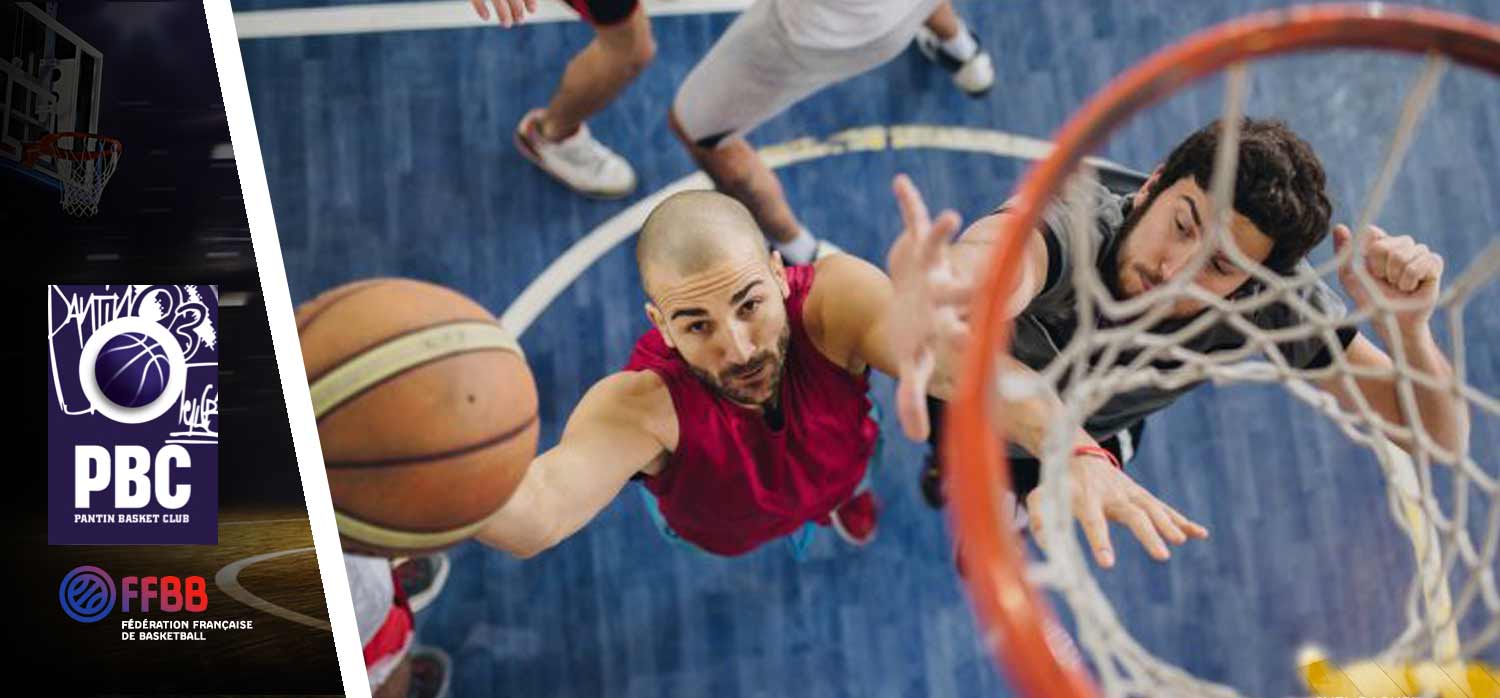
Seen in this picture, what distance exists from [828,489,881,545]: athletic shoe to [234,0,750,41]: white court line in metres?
0.91

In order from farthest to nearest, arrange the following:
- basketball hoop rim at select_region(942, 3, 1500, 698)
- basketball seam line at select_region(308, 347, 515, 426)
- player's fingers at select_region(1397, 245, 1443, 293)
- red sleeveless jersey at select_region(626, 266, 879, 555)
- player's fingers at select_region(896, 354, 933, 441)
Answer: red sleeveless jersey at select_region(626, 266, 879, 555)
player's fingers at select_region(1397, 245, 1443, 293)
basketball seam line at select_region(308, 347, 515, 426)
player's fingers at select_region(896, 354, 933, 441)
basketball hoop rim at select_region(942, 3, 1500, 698)

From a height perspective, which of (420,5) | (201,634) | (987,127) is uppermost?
(420,5)

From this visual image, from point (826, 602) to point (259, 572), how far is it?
3.24ft

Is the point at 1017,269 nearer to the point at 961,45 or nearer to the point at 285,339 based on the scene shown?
the point at 961,45

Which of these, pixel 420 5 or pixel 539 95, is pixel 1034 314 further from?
pixel 420 5

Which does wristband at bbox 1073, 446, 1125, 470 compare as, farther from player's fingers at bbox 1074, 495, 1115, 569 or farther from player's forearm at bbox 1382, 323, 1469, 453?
player's forearm at bbox 1382, 323, 1469, 453

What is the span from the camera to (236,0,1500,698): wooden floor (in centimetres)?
202

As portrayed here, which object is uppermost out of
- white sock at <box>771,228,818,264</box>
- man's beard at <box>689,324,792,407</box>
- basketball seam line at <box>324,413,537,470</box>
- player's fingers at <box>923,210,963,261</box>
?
player's fingers at <box>923,210,963,261</box>

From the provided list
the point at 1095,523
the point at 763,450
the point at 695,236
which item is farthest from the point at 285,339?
the point at 1095,523

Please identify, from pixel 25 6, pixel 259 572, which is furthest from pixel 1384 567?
pixel 25 6

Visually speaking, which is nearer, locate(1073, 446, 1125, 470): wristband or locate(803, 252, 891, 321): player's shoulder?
locate(1073, 446, 1125, 470): wristband

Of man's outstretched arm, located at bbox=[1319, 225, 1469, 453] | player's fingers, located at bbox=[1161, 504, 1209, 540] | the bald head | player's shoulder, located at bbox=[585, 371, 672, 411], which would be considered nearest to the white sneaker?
the bald head

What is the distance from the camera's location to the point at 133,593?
2.08 metres

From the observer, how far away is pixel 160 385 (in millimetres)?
2059
